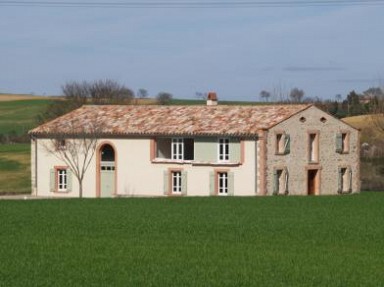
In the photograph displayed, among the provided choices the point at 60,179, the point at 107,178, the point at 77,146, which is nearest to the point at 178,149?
the point at 107,178

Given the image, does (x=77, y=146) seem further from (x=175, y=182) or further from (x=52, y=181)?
(x=175, y=182)

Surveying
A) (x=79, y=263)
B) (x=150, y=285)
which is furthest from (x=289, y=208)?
(x=150, y=285)

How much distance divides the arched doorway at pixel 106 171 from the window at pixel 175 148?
9.73 feet

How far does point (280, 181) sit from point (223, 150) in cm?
357

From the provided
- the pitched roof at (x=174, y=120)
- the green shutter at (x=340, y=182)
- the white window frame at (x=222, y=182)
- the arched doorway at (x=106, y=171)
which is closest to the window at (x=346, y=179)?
the green shutter at (x=340, y=182)

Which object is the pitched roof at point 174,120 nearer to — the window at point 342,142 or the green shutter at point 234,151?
the green shutter at point 234,151

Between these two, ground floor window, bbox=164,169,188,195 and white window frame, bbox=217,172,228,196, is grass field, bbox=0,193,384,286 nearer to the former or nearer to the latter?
white window frame, bbox=217,172,228,196

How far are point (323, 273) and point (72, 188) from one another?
48165 millimetres

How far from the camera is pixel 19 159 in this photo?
9712 cm

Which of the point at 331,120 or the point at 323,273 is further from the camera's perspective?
the point at 331,120

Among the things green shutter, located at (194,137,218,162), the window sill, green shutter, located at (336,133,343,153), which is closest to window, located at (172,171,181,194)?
the window sill

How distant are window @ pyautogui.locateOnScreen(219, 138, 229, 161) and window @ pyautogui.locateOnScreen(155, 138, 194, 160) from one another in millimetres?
2409

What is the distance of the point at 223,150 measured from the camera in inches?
2596

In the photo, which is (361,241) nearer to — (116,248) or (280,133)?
(116,248)
